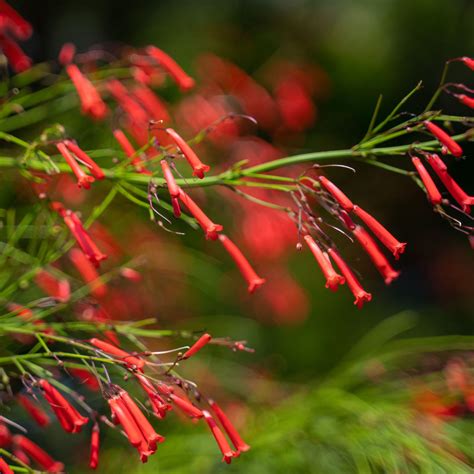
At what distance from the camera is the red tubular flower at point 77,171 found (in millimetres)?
574

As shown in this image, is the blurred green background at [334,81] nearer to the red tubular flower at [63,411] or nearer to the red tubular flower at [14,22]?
the red tubular flower at [14,22]

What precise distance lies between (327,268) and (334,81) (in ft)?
4.11

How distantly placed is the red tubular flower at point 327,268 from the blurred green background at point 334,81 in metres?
0.65

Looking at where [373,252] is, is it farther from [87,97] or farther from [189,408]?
[87,97]

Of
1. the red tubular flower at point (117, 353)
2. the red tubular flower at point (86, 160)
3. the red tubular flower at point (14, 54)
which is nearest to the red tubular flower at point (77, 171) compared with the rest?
the red tubular flower at point (86, 160)

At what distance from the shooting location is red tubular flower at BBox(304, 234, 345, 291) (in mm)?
568

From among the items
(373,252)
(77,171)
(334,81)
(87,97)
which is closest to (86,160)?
(77,171)

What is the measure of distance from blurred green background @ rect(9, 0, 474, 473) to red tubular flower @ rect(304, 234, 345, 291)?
647mm

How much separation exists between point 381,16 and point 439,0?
0.13 meters

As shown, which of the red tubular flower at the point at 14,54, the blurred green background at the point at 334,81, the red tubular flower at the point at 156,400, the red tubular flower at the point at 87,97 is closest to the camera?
the red tubular flower at the point at 156,400

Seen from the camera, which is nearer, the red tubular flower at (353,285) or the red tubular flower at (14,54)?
the red tubular flower at (353,285)

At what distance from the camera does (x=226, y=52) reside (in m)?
1.61

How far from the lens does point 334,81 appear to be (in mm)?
1763

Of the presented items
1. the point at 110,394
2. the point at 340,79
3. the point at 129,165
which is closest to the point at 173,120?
the point at 129,165
